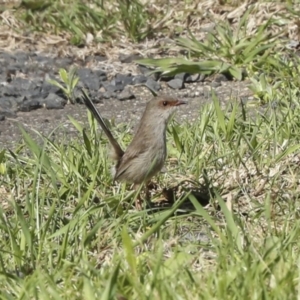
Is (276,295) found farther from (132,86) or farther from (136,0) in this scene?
(136,0)

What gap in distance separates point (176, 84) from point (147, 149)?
2.87 meters

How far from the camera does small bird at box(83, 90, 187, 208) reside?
6367 millimetres

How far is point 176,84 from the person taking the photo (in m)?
9.22

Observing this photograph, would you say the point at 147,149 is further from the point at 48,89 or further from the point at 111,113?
the point at 48,89

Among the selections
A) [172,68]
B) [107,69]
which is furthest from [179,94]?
[107,69]

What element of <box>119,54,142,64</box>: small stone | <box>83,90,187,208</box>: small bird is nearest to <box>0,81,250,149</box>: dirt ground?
<box>119,54,142,64</box>: small stone

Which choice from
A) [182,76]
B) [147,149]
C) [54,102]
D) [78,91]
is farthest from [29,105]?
[147,149]

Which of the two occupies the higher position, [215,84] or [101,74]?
[215,84]

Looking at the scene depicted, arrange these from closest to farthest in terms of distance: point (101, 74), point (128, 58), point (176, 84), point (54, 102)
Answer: point (54, 102)
point (176, 84)
point (101, 74)
point (128, 58)

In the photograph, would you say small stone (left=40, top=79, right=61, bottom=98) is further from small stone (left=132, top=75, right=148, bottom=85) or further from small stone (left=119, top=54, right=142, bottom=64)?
small stone (left=119, top=54, right=142, bottom=64)

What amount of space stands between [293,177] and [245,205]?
1.42 feet

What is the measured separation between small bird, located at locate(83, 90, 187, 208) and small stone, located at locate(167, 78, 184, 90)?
8.39 ft

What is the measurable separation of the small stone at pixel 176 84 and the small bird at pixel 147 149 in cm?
256

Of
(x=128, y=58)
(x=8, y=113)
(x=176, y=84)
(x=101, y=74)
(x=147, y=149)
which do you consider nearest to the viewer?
(x=147, y=149)
